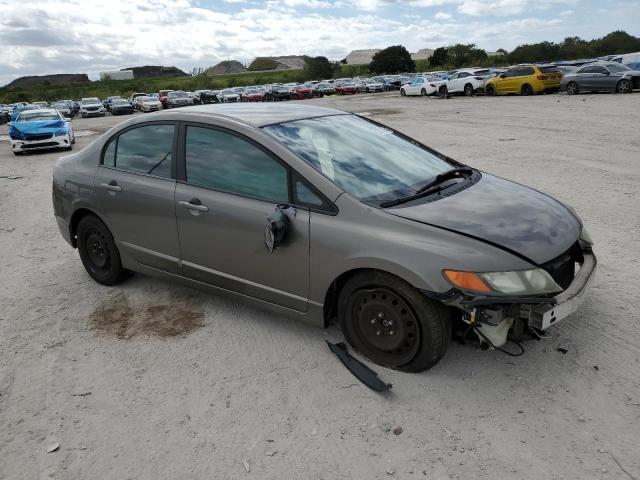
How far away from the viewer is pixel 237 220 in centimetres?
364

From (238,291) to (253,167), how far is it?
0.89 meters

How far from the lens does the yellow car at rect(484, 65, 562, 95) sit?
25.9m

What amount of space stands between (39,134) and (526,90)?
2215cm

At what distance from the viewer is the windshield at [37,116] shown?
16484 mm

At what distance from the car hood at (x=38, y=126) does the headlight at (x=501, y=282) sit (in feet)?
52.1

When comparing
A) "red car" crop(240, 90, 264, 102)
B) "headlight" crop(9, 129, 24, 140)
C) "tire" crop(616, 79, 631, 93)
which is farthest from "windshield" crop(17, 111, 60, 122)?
"red car" crop(240, 90, 264, 102)

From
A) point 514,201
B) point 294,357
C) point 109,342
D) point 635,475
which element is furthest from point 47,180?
point 635,475

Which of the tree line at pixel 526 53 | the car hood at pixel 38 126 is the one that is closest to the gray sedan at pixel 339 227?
the car hood at pixel 38 126

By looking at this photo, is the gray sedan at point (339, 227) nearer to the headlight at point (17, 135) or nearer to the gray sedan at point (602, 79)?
the headlight at point (17, 135)

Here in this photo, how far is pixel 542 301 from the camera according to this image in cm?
287

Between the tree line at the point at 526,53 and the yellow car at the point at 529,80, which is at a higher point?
the tree line at the point at 526,53

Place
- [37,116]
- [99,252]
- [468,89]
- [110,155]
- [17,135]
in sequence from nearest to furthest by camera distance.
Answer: [110,155], [99,252], [17,135], [37,116], [468,89]

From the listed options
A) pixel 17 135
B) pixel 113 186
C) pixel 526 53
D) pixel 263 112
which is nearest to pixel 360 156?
pixel 263 112

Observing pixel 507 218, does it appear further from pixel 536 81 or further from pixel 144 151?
pixel 536 81
